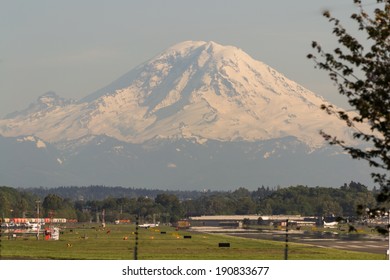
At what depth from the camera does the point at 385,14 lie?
29906mm

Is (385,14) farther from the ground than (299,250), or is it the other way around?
(385,14)
